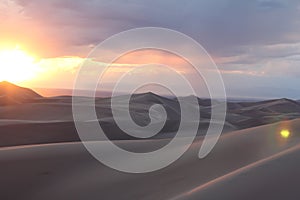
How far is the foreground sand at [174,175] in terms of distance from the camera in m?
5.13

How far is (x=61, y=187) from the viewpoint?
6.76 metres

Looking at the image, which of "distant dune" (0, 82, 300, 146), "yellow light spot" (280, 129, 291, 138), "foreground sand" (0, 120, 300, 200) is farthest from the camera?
"distant dune" (0, 82, 300, 146)

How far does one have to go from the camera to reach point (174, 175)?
23.8 feet

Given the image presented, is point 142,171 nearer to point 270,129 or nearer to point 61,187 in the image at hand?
point 61,187

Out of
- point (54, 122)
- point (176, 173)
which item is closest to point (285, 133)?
point (176, 173)

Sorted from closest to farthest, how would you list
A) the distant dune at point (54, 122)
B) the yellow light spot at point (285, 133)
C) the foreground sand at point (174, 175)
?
1. the foreground sand at point (174, 175)
2. the yellow light spot at point (285, 133)
3. the distant dune at point (54, 122)

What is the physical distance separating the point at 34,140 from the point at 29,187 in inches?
291

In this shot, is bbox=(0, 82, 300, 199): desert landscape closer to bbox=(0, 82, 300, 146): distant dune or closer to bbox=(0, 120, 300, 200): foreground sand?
bbox=(0, 120, 300, 200): foreground sand

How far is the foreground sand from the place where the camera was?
513 centimetres

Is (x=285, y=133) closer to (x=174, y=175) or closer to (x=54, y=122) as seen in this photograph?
(x=174, y=175)

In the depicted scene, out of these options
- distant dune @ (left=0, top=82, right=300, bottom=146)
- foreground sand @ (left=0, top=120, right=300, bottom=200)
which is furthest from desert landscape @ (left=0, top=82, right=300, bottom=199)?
distant dune @ (left=0, top=82, right=300, bottom=146)

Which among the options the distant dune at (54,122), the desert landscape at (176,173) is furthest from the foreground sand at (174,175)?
the distant dune at (54,122)

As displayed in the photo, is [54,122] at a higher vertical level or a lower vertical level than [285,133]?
higher

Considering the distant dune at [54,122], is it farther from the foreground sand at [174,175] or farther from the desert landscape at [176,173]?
the foreground sand at [174,175]
